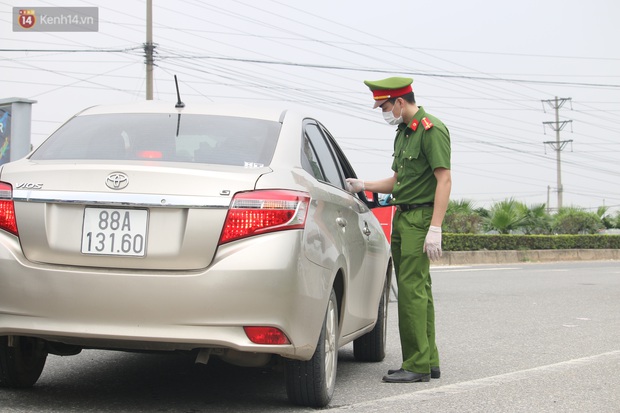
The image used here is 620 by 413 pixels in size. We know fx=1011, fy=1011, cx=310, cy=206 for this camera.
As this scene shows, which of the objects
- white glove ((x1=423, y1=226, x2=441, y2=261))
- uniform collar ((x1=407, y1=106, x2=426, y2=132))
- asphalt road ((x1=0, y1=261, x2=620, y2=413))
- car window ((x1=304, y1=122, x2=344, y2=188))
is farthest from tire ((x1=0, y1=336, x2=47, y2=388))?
Answer: uniform collar ((x1=407, y1=106, x2=426, y2=132))

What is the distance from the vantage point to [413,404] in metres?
5.35

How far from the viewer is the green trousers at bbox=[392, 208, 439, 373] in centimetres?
609

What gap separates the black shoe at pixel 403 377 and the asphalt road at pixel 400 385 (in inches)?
2.9

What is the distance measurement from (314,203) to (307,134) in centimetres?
83

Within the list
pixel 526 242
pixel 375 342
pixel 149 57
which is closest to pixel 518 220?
pixel 526 242

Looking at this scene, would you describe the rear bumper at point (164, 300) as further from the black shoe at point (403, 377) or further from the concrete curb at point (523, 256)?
the concrete curb at point (523, 256)

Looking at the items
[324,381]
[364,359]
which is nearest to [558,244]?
[364,359]

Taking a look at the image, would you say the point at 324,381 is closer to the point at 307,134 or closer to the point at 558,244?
the point at 307,134

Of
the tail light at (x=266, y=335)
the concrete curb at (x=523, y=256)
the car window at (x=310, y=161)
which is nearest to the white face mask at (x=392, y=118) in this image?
the car window at (x=310, y=161)

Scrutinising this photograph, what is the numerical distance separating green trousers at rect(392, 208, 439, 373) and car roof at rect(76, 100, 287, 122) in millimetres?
1112

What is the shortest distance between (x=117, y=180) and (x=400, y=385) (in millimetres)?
2424

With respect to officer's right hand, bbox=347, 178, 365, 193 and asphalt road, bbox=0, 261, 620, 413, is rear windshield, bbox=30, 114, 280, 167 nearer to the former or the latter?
officer's right hand, bbox=347, 178, 365, 193

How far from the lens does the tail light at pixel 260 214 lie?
4.42 meters

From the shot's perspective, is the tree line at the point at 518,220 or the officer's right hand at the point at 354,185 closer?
the officer's right hand at the point at 354,185
